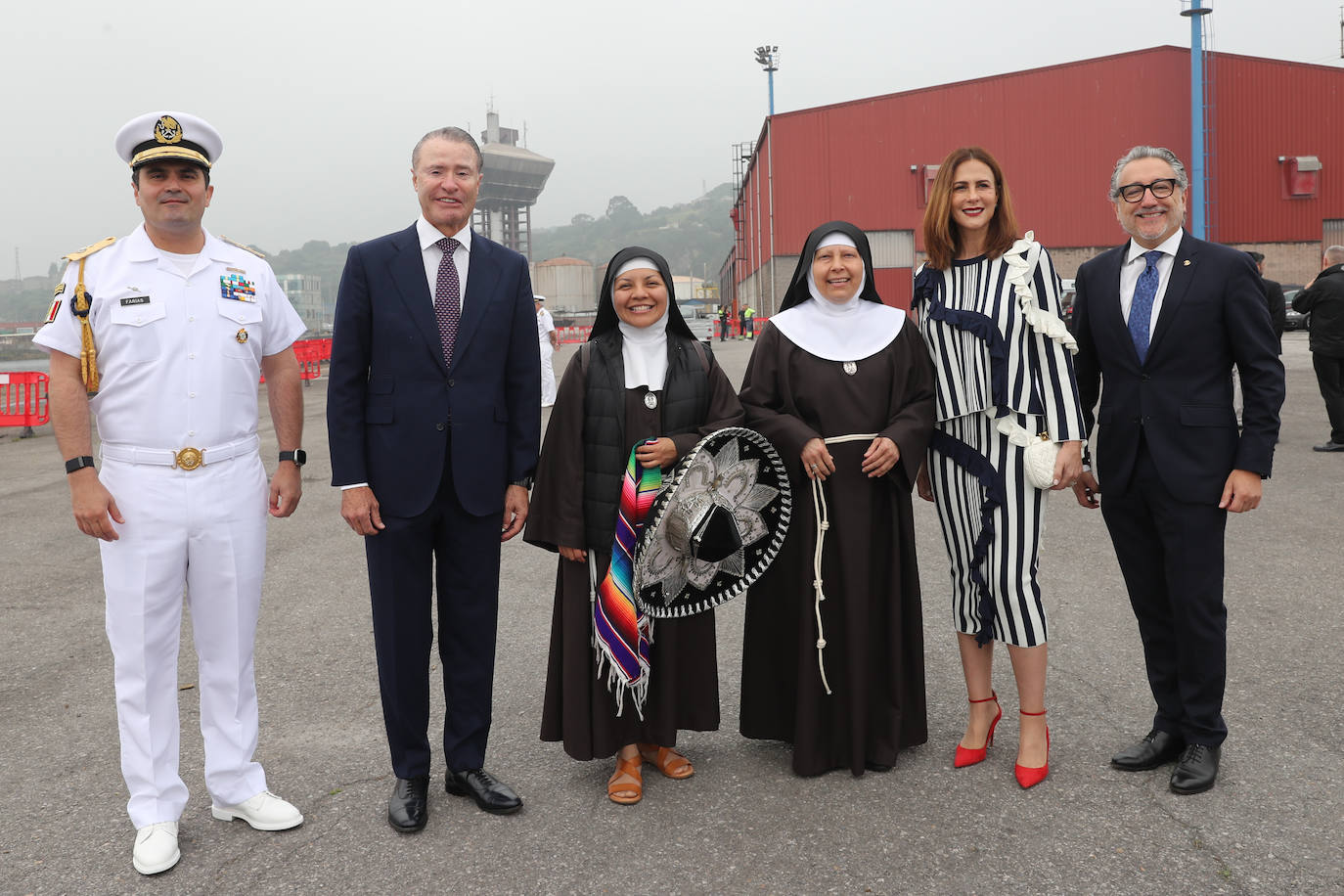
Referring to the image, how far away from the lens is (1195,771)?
3266mm

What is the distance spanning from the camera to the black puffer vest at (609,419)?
3.41 meters

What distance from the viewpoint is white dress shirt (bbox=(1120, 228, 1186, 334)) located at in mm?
3369

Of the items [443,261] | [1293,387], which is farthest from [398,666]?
[1293,387]

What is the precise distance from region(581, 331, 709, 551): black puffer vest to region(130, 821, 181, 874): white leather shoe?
154cm

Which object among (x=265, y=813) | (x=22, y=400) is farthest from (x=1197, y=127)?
(x=265, y=813)

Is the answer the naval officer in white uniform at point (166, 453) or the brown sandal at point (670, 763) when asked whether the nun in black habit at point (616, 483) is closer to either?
the brown sandal at point (670, 763)

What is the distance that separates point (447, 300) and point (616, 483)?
2.72ft

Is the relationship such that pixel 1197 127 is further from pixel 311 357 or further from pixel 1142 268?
pixel 1142 268

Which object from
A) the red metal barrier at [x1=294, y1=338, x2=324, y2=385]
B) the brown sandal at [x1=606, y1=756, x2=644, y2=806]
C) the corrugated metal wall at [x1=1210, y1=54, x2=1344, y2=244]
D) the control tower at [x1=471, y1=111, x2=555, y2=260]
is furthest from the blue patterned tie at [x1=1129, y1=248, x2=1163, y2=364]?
the control tower at [x1=471, y1=111, x2=555, y2=260]

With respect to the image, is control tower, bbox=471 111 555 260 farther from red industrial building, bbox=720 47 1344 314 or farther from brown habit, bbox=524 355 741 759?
brown habit, bbox=524 355 741 759

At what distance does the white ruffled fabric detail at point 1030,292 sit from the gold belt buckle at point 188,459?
2663 mm

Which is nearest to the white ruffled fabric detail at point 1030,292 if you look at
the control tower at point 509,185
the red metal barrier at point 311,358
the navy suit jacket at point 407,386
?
the navy suit jacket at point 407,386

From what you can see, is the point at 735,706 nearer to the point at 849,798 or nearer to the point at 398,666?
the point at 849,798

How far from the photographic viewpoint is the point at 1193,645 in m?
3.35
